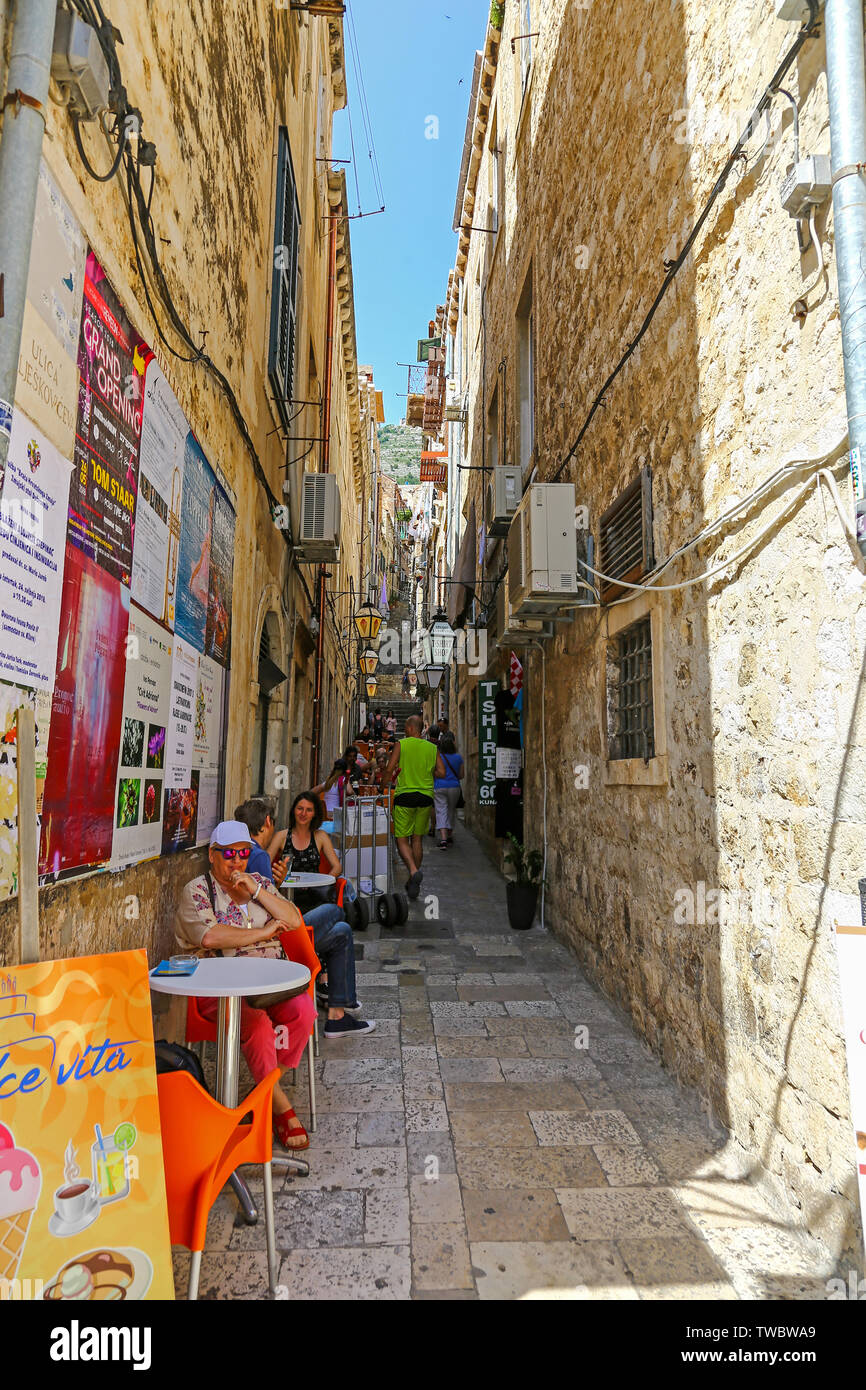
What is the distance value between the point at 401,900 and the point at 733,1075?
4373mm

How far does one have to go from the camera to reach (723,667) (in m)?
3.41

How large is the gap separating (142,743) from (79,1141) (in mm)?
1821

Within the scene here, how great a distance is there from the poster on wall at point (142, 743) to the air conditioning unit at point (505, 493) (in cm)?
576

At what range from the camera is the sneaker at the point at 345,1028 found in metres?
4.38

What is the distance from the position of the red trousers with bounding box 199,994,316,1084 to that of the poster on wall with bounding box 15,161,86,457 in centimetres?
212

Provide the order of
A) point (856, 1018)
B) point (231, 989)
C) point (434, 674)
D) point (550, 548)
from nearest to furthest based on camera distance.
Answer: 1. point (856, 1018)
2. point (231, 989)
3. point (550, 548)
4. point (434, 674)

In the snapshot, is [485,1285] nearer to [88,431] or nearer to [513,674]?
[88,431]

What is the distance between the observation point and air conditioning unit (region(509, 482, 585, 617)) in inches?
219

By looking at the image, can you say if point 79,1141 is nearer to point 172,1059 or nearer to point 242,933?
point 172,1059

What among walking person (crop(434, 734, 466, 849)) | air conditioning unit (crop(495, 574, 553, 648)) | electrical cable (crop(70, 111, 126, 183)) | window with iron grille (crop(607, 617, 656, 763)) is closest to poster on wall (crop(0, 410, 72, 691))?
electrical cable (crop(70, 111, 126, 183))

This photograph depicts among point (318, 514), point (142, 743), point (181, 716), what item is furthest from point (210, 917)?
point (318, 514)

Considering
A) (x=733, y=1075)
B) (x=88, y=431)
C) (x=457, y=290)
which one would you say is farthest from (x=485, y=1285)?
(x=457, y=290)

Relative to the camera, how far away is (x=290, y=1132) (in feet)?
10.4

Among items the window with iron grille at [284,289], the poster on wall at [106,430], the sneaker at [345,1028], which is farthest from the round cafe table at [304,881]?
the window with iron grille at [284,289]
